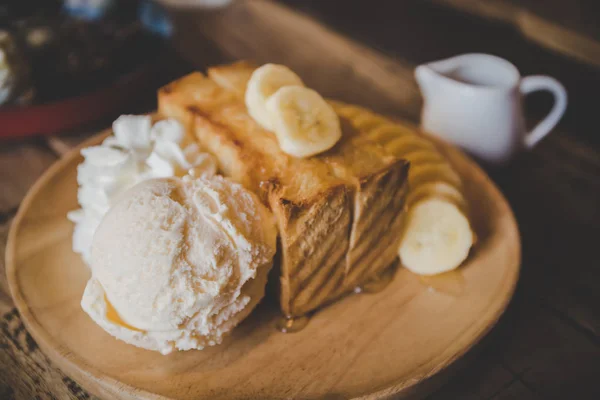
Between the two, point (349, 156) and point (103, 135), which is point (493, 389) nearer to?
point (349, 156)

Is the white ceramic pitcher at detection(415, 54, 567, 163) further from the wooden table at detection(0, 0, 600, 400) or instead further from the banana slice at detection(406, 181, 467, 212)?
the banana slice at detection(406, 181, 467, 212)

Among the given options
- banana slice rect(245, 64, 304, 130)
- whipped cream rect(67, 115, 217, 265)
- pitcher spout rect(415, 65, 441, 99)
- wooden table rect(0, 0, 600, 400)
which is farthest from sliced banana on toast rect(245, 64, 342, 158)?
wooden table rect(0, 0, 600, 400)

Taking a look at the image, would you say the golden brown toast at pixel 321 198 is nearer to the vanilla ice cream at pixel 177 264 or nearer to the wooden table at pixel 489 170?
the vanilla ice cream at pixel 177 264

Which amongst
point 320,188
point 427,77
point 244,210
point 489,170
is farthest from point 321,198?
point 489,170

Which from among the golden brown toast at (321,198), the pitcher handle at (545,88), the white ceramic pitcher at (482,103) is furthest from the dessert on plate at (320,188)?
the pitcher handle at (545,88)

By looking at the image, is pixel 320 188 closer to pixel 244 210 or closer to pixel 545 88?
pixel 244 210

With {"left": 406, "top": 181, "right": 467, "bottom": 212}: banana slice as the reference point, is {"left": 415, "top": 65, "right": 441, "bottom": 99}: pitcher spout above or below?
above
